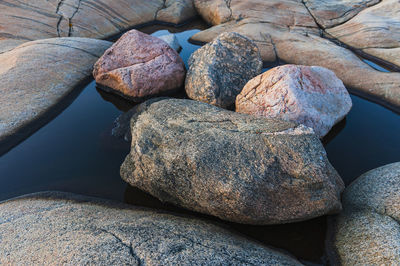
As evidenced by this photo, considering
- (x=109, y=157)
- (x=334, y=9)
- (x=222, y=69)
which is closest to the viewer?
(x=109, y=157)

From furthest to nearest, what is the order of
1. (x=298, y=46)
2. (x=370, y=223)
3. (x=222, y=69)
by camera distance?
(x=298, y=46) < (x=222, y=69) < (x=370, y=223)

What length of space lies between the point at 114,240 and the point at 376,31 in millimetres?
8282

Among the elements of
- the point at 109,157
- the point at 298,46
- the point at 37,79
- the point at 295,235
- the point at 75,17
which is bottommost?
the point at 295,235

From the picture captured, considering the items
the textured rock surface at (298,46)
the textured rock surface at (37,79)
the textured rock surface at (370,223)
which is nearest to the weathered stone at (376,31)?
the textured rock surface at (298,46)

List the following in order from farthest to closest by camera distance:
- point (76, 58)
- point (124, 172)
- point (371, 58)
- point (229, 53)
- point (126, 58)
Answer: point (371, 58) < point (76, 58) < point (126, 58) < point (229, 53) < point (124, 172)

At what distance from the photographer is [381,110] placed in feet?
17.0

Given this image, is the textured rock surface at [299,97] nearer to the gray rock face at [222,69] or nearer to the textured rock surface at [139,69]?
the gray rock face at [222,69]

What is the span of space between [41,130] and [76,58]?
2.23 metres

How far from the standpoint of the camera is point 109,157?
4.29 metres

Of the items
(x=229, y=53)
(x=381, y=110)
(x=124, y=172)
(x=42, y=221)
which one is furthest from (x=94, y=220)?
(x=381, y=110)

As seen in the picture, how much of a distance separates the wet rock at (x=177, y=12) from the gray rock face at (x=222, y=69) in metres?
5.01

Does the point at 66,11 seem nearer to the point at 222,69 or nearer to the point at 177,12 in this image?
the point at 177,12

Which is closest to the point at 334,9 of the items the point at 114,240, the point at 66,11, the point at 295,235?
the point at 66,11

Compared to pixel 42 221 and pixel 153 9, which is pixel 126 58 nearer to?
pixel 42 221
